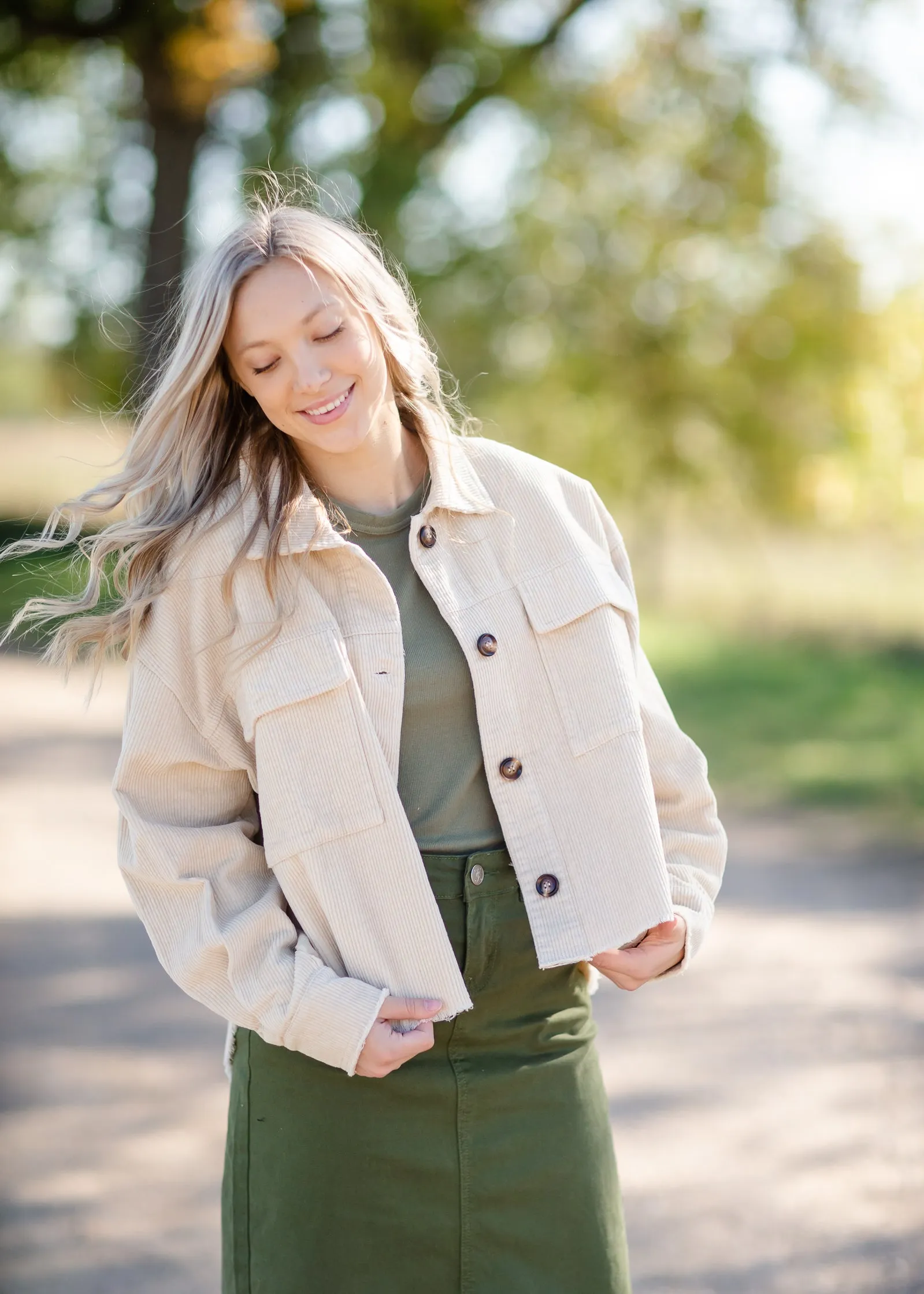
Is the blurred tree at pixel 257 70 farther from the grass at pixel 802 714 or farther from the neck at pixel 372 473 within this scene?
the neck at pixel 372 473

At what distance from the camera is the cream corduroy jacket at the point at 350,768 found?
1.77 meters

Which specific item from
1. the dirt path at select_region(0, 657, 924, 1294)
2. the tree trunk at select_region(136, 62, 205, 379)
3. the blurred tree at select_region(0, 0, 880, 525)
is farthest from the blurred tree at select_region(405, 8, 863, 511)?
the dirt path at select_region(0, 657, 924, 1294)

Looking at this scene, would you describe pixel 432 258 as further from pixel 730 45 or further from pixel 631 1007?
pixel 631 1007

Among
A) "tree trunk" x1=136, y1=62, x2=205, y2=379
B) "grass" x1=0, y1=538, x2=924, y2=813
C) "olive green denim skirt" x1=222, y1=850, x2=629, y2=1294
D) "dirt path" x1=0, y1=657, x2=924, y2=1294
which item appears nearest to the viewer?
"olive green denim skirt" x1=222, y1=850, x2=629, y2=1294

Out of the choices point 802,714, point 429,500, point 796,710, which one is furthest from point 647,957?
point 796,710

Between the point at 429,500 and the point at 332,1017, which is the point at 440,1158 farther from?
the point at 429,500

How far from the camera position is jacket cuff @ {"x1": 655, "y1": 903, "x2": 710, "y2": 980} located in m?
1.93

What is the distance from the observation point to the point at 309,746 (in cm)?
179

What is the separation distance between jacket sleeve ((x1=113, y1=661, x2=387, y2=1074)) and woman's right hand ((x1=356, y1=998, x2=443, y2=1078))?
0.06 ft

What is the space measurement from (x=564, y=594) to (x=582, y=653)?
0.09 m

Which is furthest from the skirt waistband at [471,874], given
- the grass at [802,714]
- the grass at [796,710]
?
the grass at [802,714]

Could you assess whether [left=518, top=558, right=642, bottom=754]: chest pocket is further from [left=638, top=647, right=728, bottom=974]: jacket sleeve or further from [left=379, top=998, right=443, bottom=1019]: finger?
[left=379, top=998, right=443, bottom=1019]: finger

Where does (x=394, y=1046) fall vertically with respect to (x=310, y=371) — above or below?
below

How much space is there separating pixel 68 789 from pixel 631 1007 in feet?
12.1
